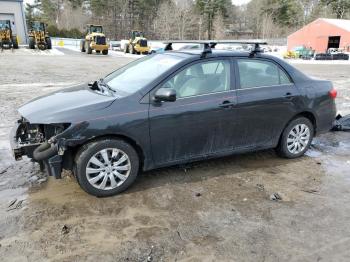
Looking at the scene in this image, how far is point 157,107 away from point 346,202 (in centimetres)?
248

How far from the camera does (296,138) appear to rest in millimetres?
5246

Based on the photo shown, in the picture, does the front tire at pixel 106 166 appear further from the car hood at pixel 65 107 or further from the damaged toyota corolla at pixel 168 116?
the car hood at pixel 65 107

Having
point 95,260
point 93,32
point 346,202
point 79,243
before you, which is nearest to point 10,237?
point 79,243

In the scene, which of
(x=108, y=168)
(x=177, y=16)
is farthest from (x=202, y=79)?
(x=177, y=16)

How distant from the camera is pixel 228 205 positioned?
3.92 m

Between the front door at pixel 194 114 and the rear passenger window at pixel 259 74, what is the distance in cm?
22

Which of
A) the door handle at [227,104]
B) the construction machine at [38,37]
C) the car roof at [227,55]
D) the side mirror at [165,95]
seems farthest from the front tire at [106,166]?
the construction machine at [38,37]

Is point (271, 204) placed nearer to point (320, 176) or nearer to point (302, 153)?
point (320, 176)

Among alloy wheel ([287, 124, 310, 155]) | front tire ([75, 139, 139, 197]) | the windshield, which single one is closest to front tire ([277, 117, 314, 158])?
alloy wheel ([287, 124, 310, 155])

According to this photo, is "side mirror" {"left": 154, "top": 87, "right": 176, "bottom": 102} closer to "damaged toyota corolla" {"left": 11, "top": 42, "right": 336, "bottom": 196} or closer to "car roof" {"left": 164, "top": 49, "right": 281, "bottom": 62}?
"damaged toyota corolla" {"left": 11, "top": 42, "right": 336, "bottom": 196}

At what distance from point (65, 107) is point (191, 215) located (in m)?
1.84

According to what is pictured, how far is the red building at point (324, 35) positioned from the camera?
137 ft

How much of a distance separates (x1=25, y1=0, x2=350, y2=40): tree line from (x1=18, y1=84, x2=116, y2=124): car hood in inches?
2432

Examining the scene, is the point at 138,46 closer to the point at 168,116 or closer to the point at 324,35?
the point at 324,35
